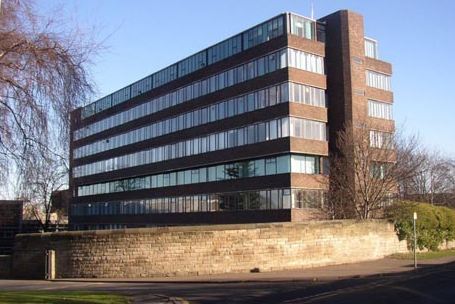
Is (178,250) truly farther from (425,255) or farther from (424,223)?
(424,223)

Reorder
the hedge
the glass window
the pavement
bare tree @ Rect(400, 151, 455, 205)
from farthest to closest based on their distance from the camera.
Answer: bare tree @ Rect(400, 151, 455, 205)
the glass window
the hedge
the pavement

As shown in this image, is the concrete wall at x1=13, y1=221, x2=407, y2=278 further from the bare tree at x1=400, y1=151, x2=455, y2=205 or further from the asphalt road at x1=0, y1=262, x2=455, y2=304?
the bare tree at x1=400, y1=151, x2=455, y2=205

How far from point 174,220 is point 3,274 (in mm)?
37946

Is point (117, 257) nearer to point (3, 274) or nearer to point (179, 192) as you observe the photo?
point (3, 274)

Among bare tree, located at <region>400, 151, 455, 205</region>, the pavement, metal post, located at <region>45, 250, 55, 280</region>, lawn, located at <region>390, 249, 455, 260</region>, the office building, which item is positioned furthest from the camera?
bare tree, located at <region>400, 151, 455, 205</region>

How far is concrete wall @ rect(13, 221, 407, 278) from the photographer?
28.4 m

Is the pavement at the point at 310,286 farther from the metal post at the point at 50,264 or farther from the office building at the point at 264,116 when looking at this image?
the office building at the point at 264,116

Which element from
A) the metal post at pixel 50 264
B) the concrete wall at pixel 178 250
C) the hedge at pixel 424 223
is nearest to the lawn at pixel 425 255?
the hedge at pixel 424 223

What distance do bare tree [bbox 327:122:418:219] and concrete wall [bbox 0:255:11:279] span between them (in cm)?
2272

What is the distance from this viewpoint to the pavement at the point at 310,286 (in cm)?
1633

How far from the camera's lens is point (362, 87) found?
59688 millimetres

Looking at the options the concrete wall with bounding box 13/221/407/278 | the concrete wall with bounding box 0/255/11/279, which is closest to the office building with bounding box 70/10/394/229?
the concrete wall with bounding box 13/221/407/278

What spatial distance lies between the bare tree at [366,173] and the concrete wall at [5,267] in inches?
895

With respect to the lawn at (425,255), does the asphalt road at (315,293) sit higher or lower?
higher
